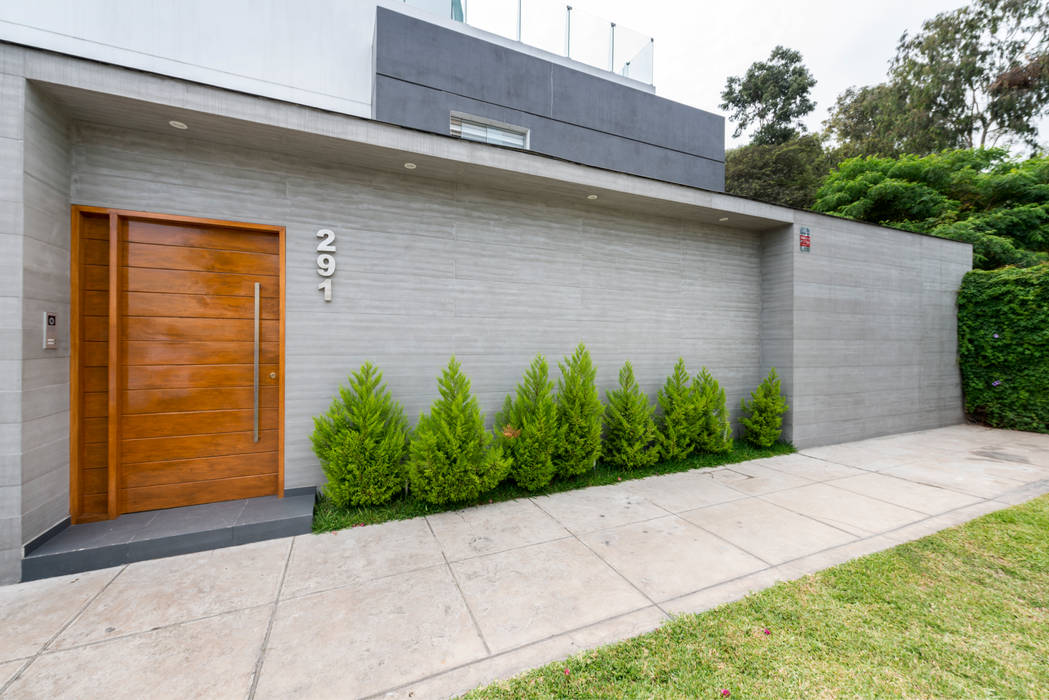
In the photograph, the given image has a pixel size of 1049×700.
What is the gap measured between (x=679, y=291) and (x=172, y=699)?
5.61 meters

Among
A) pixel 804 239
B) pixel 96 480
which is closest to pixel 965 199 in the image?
pixel 804 239

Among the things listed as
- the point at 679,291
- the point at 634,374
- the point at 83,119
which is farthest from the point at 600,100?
the point at 83,119

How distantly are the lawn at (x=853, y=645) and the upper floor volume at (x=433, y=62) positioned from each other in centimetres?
613

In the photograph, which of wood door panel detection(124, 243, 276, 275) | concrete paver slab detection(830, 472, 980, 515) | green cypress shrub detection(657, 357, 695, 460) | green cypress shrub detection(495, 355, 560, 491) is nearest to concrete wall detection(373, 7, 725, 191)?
wood door panel detection(124, 243, 276, 275)

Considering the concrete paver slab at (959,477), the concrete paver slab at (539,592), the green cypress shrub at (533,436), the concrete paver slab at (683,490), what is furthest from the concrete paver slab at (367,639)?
the concrete paver slab at (959,477)

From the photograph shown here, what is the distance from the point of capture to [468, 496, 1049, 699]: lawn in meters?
1.67

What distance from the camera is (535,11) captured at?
7.53 meters

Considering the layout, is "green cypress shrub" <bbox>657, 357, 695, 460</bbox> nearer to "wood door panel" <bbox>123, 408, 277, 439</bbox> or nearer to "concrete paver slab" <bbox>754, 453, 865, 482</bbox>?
"concrete paver slab" <bbox>754, 453, 865, 482</bbox>

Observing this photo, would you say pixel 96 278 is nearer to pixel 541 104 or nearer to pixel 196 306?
pixel 196 306

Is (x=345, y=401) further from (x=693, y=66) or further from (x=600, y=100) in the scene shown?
(x=693, y=66)

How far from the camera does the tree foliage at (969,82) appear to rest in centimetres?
1399

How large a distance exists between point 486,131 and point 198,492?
246 inches

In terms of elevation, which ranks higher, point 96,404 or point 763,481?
point 96,404

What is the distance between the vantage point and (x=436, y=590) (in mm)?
2381
